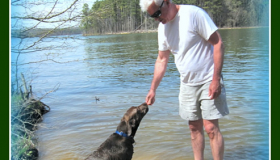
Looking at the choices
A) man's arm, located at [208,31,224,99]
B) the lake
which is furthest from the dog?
man's arm, located at [208,31,224,99]

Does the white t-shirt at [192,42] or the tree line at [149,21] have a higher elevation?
the tree line at [149,21]

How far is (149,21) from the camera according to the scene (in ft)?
15.8

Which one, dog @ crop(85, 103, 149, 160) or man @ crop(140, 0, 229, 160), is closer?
man @ crop(140, 0, 229, 160)

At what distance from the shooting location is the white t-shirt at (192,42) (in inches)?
130

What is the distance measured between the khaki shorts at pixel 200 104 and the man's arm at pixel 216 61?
13cm

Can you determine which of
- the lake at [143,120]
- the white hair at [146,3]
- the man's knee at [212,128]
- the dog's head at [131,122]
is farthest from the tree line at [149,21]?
the man's knee at [212,128]

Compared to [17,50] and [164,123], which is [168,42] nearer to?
[17,50]

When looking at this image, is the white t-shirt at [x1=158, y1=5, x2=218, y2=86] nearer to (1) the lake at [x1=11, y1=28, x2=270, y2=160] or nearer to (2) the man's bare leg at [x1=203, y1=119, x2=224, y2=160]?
(2) the man's bare leg at [x1=203, y1=119, x2=224, y2=160]

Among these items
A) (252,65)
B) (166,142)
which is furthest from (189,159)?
(252,65)

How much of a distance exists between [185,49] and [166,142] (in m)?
2.67

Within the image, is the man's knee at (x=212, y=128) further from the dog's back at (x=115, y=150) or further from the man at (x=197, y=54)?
the dog's back at (x=115, y=150)

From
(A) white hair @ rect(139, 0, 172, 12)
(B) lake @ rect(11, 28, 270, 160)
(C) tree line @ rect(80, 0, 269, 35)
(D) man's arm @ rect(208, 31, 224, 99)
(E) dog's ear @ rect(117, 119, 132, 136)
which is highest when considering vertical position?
(C) tree line @ rect(80, 0, 269, 35)

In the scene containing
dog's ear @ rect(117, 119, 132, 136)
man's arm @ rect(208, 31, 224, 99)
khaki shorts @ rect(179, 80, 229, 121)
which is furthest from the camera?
dog's ear @ rect(117, 119, 132, 136)

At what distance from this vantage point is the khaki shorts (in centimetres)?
347
